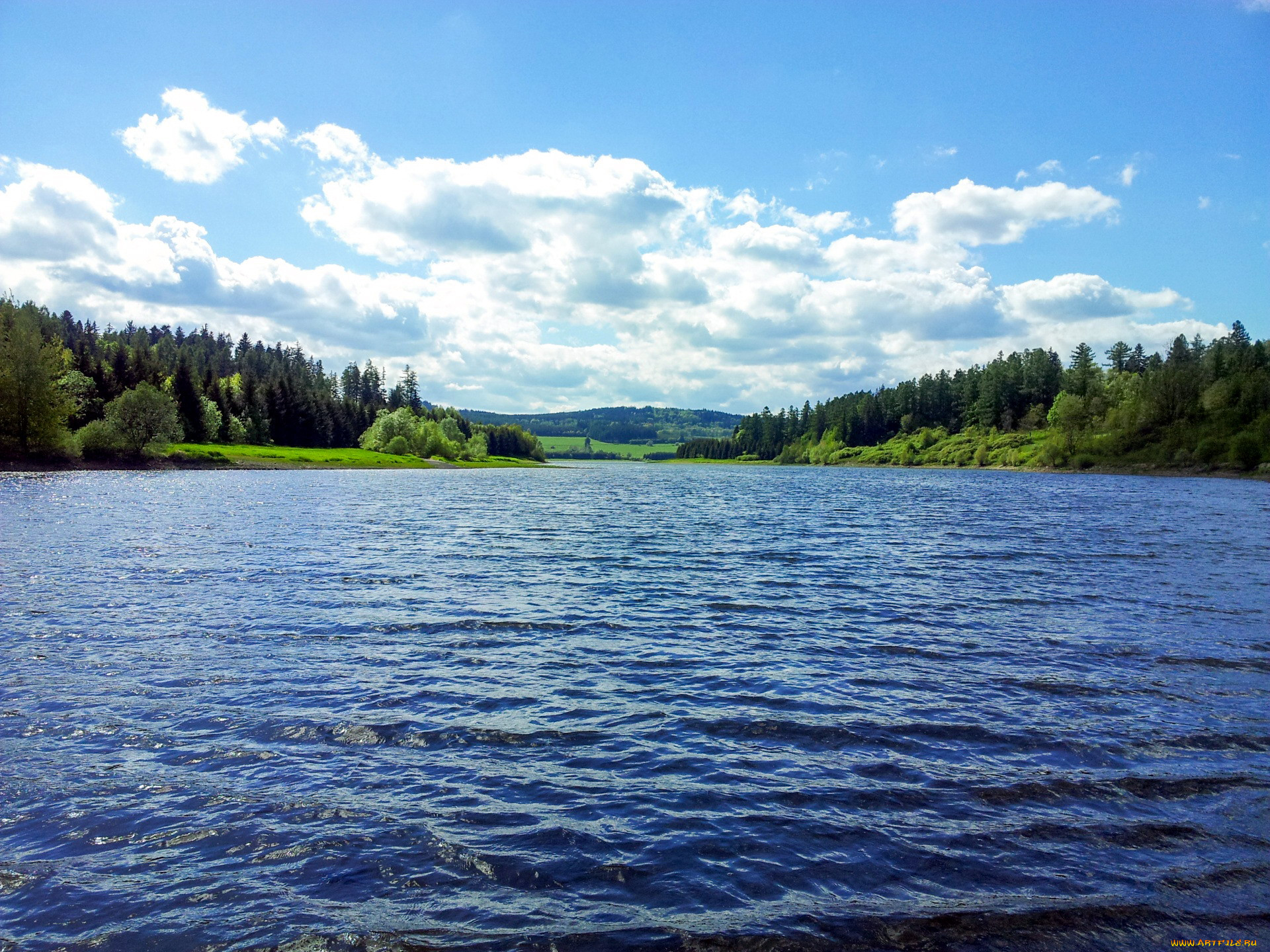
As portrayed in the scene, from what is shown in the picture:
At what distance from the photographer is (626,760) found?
11.7 m

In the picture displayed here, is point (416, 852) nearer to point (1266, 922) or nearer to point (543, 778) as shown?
point (543, 778)

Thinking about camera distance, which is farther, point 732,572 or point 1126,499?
point 1126,499

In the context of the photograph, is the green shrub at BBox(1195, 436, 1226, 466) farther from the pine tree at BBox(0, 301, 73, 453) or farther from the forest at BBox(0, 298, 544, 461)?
the pine tree at BBox(0, 301, 73, 453)

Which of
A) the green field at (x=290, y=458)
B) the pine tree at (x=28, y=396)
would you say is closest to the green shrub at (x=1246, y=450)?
the green field at (x=290, y=458)

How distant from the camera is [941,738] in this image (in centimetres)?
1277

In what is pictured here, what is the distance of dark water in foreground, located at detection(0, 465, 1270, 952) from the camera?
25.5 feet

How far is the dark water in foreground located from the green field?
108 m

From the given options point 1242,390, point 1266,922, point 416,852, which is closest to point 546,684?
point 416,852

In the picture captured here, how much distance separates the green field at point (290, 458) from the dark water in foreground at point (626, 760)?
353ft

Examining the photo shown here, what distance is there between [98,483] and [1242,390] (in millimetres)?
196487

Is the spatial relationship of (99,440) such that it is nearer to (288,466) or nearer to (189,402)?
(288,466)

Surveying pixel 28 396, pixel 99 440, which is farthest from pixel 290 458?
pixel 28 396

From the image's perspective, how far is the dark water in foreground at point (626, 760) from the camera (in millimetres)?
7770

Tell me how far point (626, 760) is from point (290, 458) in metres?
150
